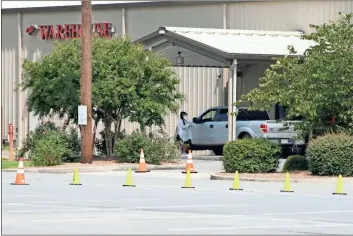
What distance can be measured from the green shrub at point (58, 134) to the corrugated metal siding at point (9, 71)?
52.5ft

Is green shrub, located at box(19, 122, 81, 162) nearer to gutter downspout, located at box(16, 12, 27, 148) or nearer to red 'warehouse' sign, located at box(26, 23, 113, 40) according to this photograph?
red 'warehouse' sign, located at box(26, 23, 113, 40)

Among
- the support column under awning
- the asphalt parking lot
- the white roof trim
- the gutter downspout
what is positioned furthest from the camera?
the gutter downspout

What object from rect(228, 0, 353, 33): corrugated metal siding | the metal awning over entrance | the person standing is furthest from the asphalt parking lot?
rect(228, 0, 353, 33): corrugated metal siding

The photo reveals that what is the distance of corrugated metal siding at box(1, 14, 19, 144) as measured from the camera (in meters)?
55.2

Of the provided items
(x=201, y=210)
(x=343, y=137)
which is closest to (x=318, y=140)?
(x=343, y=137)

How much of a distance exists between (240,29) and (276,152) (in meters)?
16.4

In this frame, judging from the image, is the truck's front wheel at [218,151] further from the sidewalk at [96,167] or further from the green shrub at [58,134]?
the green shrub at [58,134]

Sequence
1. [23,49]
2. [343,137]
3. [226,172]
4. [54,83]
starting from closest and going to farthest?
[343,137], [226,172], [54,83], [23,49]

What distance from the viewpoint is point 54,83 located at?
123 ft

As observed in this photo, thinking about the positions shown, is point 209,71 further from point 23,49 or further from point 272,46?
point 23,49

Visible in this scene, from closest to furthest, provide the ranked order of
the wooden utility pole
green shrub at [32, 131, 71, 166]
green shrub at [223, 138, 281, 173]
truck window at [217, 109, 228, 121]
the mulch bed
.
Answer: the mulch bed, green shrub at [223, 138, 281, 173], green shrub at [32, 131, 71, 166], the wooden utility pole, truck window at [217, 109, 228, 121]

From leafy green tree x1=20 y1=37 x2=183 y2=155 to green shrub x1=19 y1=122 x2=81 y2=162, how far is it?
60 cm

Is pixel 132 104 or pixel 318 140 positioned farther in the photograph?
pixel 132 104

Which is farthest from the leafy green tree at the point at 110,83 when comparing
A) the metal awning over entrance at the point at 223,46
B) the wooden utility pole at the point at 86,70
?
the metal awning over entrance at the point at 223,46
